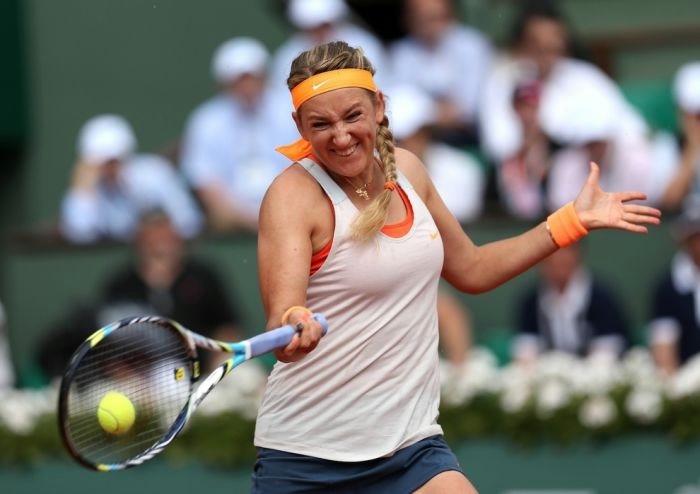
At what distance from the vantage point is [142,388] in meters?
3.76

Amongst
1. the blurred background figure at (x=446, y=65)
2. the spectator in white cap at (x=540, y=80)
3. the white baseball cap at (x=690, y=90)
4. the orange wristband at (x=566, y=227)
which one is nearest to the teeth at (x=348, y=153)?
the orange wristband at (x=566, y=227)

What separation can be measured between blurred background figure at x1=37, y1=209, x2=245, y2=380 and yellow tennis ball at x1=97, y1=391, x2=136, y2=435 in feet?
13.1

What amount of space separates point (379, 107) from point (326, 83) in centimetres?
23

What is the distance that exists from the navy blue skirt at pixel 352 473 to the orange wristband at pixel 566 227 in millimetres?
712

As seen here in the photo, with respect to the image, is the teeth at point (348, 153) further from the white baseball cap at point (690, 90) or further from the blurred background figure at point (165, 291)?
the white baseball cap at point (690, 90)

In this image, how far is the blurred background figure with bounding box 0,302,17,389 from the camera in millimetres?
8180

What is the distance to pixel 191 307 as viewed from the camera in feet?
25.2

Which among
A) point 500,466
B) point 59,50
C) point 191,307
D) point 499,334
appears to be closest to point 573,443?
point 500,466

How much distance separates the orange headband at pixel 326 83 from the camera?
3748 mm

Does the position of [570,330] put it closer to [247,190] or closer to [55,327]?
[247,190]

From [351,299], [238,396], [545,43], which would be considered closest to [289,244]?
[351,299]

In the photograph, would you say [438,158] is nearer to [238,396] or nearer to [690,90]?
[690,90]

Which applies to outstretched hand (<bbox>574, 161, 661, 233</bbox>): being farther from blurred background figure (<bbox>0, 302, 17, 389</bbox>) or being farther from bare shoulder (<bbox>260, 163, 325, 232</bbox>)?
blurred background figure (<bbox>0, 302, 17, 389</bbox>)

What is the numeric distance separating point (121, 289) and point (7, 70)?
340 cm
